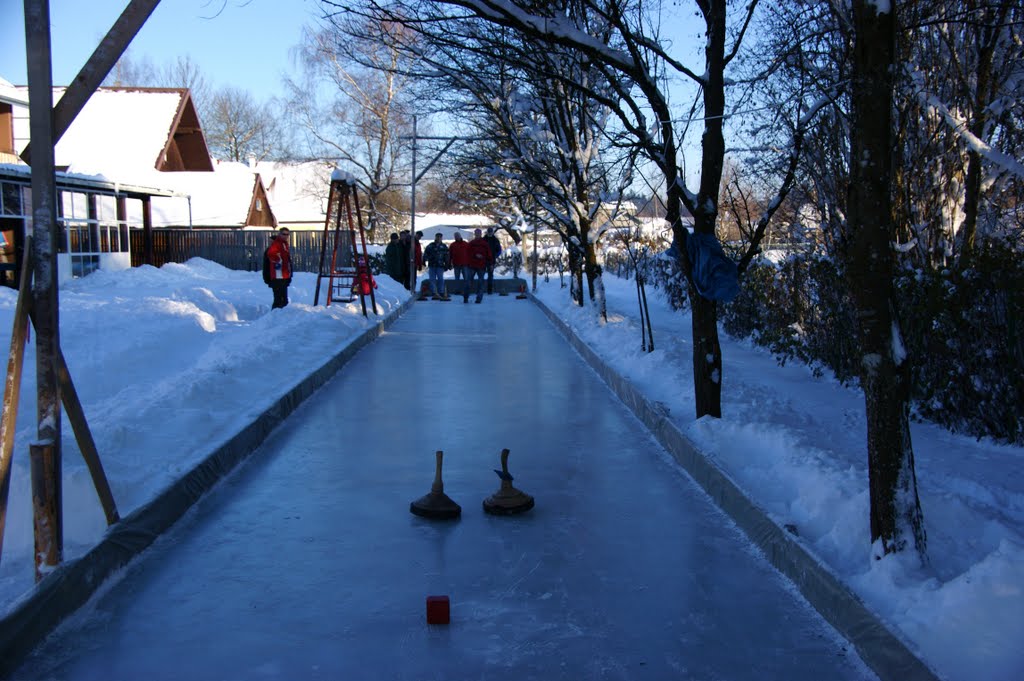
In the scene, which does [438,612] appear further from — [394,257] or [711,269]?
[394,257]

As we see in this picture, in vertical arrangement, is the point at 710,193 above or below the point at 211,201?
below

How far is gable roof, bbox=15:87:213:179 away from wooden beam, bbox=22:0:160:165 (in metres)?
31.4

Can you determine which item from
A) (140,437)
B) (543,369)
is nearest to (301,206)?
(543,369)

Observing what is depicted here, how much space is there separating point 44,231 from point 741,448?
4.81 metres

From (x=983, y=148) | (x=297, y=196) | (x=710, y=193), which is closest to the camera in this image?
(x=983, y=148)

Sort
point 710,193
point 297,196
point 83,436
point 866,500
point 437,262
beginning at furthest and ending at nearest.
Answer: point 297,196, point 437,262, point 710,193, point 866,500, point 83,436

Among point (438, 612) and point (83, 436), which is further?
point (83, 436)

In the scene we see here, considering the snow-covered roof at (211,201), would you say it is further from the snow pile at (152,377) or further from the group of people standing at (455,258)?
the snow pile at (152,377)

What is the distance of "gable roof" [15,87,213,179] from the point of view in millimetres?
36500

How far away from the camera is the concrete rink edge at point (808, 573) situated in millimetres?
3693

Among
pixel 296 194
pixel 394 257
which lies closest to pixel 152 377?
pixel 394 257

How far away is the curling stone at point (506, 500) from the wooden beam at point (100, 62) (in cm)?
306

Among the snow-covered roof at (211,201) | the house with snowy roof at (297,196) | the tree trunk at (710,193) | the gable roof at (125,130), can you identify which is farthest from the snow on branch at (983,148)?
the house with snowy roof at (297,196)

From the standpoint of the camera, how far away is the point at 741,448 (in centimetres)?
715
